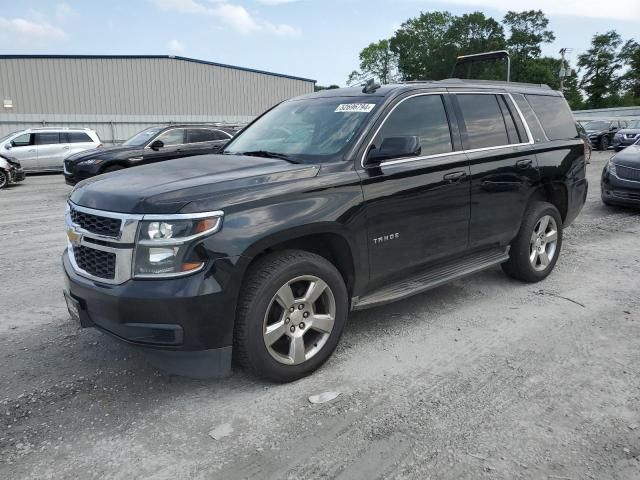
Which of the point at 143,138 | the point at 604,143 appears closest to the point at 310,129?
the point at 143,138

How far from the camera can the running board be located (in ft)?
12.1

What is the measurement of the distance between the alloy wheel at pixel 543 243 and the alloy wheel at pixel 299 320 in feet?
8.66

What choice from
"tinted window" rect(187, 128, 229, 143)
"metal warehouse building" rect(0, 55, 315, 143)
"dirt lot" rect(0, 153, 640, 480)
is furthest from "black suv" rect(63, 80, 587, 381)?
"metal warehouse building" rect(0, 55, 315, 143)

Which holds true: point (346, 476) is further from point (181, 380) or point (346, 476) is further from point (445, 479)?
point (181, 380)

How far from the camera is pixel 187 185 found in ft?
9.87

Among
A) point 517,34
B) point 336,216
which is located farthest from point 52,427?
point 517,34

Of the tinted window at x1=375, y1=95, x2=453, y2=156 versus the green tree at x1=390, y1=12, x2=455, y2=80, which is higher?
the green tree at x1=390, y1=12, x2=455, y2=80

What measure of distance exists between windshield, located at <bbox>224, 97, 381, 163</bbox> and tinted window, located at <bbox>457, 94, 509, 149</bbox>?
0.96m

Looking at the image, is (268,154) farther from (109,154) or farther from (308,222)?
(109,154)

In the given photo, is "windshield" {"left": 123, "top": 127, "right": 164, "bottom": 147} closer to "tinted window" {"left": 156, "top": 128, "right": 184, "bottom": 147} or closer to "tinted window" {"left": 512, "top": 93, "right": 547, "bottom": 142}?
"tinted window" {"left": 156, "top": 128, "right": 184, "bottom": 147}

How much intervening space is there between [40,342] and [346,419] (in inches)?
99.5

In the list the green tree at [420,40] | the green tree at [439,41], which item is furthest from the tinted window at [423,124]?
the green tree at [420,40]

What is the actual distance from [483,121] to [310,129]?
1.64m

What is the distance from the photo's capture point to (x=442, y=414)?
2.95m
